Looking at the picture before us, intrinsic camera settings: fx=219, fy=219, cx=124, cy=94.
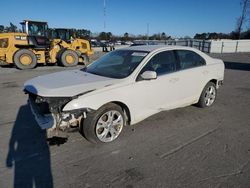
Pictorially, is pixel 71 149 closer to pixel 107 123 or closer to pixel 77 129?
pixel 77 129

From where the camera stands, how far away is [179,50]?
15.9 feet

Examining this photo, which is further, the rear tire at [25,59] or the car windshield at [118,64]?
the rear tire at [25,59]

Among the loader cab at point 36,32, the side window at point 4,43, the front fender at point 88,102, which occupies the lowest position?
the front fender at point 88,102

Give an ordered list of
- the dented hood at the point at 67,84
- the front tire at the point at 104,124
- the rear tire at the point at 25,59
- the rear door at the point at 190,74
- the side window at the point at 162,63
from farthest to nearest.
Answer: the rear tire at the point at 25,59, the rear door at the point at 190,74, the side window at the point at 162,63, the front tire at the point at 104,124, the dented hood at the point at 67,84

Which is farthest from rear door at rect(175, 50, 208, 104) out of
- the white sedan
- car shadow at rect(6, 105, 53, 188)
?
car shadow at rect(6, 105, 53, 188)

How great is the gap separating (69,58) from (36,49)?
81.9 inches

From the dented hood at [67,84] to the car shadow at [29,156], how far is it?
0.88m

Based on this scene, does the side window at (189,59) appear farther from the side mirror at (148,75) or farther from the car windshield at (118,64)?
the side mirror at (148,75)

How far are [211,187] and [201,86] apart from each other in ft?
9.72

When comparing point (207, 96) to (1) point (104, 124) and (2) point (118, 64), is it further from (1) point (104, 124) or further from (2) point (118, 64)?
(1) point (104, 124)

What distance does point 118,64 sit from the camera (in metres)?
4.52

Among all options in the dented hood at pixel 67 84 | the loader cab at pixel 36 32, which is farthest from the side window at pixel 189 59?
the loader cab at pixel 36 32

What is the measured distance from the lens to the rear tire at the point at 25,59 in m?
12.9

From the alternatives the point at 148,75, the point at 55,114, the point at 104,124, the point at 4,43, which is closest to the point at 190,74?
the point at 148,75
